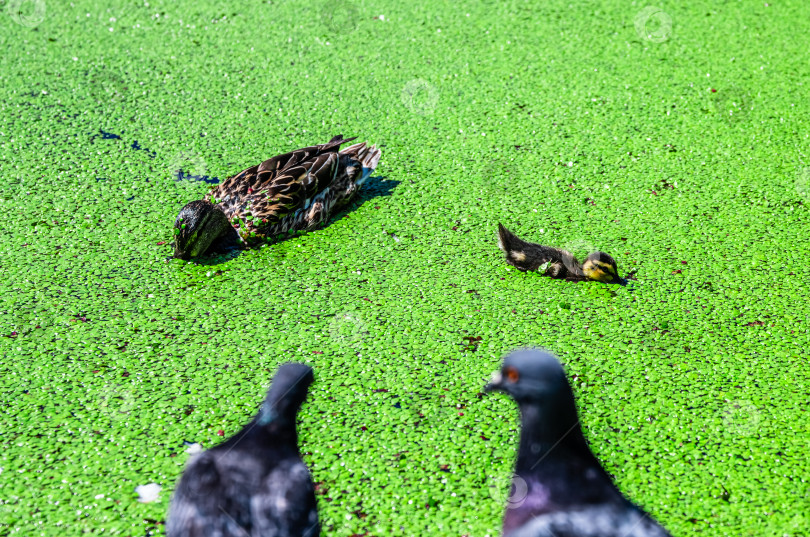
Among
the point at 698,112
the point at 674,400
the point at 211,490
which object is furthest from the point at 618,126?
the point at 211,490

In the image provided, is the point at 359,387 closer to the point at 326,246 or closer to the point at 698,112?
the point at 326,246

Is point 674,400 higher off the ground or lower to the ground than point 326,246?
higher

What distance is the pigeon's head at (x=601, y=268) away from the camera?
9.96 ft

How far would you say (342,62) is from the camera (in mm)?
4789

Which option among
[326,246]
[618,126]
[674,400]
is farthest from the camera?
[618,126]

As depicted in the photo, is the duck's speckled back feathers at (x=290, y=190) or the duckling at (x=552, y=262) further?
the duck's speckled back feathers at (x=290, y=190)

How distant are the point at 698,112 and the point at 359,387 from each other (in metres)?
2.81
